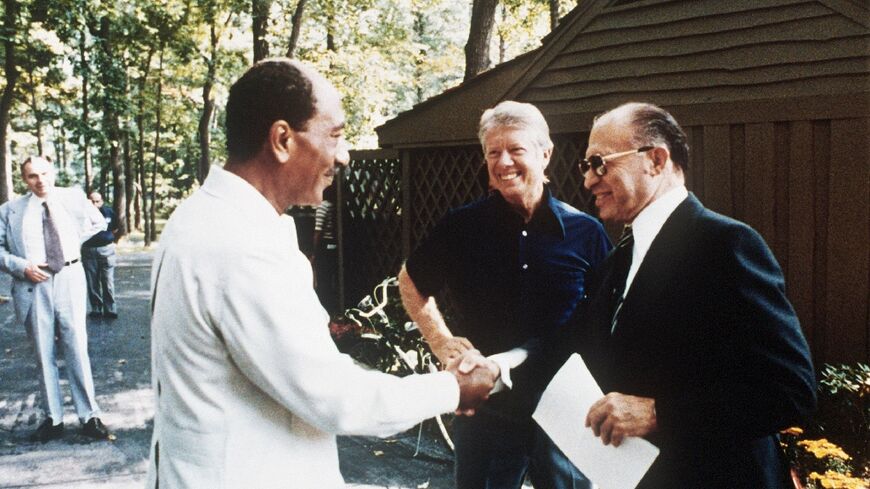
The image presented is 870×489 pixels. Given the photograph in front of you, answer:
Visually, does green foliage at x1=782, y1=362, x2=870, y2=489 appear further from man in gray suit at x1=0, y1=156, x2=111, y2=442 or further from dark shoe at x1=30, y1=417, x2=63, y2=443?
dark shoe at x1=30, y1=417, x2=63, y2=443

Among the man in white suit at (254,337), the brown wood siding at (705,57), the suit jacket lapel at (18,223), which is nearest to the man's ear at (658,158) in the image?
the man in white suit at (254,337)

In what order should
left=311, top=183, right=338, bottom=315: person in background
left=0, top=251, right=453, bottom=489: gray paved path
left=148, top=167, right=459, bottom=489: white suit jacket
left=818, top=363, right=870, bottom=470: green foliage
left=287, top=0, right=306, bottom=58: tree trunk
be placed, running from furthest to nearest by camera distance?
left=287, top=0, right=306, bottom=58: tree trunk, left=311, top=183, right=338, bottom=315: person in background, left=0, top=251, right=453, bottom=489: gray paved path, left=818, top=363, right=870, bottom=470: green foliage, left=148, top=167, right=459, bottom=489: white suit jacket

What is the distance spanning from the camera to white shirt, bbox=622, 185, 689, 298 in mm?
2086

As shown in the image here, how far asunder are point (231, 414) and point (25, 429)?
5539 mm

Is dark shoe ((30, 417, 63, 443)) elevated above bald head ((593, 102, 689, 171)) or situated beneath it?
situated beneath

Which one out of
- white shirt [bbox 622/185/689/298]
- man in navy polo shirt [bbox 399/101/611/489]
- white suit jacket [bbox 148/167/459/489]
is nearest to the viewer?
white suit jacket [bbox 148/167/459/489]

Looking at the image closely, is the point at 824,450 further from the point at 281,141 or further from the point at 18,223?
the point at 18,223

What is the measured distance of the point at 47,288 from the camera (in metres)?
5.99

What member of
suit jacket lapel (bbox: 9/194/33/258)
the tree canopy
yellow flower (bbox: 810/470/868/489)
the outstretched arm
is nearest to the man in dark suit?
the outstretched arm

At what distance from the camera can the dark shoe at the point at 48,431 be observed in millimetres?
5875

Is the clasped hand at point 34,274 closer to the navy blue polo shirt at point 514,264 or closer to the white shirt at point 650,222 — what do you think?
the navy blue polo shirt at point 514,264

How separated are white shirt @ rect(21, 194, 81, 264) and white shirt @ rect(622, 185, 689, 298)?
5301 mm

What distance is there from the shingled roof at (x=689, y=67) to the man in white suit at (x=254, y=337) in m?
5.10

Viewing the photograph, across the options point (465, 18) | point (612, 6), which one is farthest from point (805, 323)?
point (465, 18)
